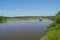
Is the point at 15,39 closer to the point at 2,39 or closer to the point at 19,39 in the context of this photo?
the point at 19,39

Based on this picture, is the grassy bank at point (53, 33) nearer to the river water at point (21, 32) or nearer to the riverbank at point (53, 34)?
the riverbank at point (53, 34)

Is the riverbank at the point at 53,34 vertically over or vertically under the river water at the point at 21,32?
over

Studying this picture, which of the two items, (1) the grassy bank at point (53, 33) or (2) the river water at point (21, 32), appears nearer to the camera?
(1) the grassy bank at point (53, 33)

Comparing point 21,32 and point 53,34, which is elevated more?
point 53,34

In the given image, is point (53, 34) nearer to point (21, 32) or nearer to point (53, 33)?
point (53, 33)

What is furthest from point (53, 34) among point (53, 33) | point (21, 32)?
point (21, 32)

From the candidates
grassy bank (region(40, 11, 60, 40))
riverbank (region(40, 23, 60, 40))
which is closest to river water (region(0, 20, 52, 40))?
grassy bank (region(40, 11, 60, 40))

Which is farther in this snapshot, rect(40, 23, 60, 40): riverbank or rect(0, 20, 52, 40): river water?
rect(0, 20, 52, 40): river water

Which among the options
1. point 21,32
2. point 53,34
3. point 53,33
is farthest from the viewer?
point 21,32

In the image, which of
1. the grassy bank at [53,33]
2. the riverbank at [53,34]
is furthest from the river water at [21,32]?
the riverbank at [53,34]

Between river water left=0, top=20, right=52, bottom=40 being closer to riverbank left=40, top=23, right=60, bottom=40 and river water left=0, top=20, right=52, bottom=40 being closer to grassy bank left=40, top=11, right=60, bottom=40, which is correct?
grassy bank left=40, top=11, right=60, bottom=40

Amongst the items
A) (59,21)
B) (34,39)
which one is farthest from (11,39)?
(59,21)

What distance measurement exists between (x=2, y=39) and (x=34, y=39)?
5.03 metres

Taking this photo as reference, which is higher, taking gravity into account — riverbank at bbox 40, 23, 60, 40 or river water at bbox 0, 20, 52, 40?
riverbank at bbox 40, 23, 60, 40
